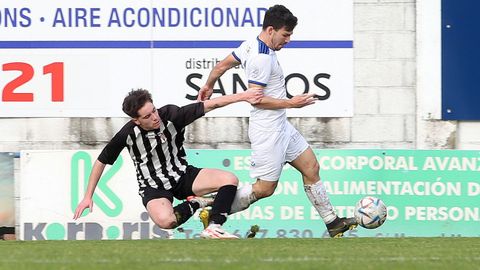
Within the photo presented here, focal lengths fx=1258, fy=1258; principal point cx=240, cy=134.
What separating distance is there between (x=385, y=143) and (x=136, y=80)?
2525mm

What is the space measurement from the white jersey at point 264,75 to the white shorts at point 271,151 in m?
0.05

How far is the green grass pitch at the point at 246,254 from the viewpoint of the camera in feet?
21.6

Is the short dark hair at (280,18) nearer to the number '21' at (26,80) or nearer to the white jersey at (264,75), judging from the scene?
the white jersey at (264,75)

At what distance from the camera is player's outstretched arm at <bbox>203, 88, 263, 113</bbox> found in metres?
8.56

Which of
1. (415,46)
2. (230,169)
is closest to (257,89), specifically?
(230,169)

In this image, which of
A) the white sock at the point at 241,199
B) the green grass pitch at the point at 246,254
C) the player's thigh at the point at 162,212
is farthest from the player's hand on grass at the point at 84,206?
the white sock at the point at 241,199

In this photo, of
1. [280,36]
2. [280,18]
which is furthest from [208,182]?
[280,18]

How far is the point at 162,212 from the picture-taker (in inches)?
354

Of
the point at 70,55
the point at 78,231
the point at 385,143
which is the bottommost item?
the point at 78,231

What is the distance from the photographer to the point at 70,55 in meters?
12.5

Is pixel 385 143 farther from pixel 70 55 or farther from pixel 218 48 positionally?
pixel 70 55

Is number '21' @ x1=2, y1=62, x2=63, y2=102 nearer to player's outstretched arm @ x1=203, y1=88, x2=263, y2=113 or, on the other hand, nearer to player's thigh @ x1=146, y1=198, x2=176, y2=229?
player's thigh @ x1=146, y1=198, x2=176, y2=229

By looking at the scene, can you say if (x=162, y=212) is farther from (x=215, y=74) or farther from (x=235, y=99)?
(x=215, y=74)

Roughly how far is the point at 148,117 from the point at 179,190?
689mm
